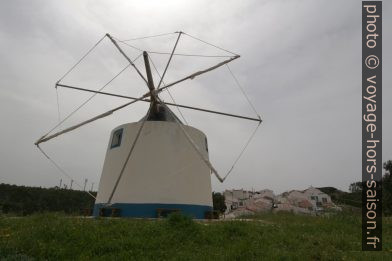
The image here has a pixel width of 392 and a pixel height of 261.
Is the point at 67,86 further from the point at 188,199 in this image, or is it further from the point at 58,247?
the point at 58,247

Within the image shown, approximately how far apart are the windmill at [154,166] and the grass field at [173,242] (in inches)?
170

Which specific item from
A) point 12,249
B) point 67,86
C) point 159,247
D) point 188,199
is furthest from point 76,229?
point 67,86

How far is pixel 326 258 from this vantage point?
732cm

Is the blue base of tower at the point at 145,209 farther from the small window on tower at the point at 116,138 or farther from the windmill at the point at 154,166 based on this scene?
the small window on tower at the point at 116,138

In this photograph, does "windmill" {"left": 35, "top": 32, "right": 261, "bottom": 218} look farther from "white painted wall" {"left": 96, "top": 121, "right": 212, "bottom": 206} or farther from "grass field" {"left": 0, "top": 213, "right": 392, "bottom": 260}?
"grass field" {"left": 0, "top": 213, "right": 392, "bottom": 260}

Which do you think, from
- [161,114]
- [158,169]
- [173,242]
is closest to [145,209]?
[158,169]

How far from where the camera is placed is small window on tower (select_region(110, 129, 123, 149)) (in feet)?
52.7

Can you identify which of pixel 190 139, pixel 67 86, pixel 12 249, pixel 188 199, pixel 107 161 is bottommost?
pixel 12 249

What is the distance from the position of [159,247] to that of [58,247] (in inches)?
83.4

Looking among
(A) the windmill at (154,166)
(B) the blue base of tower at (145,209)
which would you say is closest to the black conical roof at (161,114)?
(A) the windmill at (154,166)

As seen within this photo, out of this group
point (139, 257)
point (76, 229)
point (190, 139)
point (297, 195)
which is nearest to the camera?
point (139, 257)

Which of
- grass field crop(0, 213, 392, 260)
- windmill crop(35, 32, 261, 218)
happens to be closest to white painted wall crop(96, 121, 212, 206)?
windmill crop(35, 32, 261, 218)

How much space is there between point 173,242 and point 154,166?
21.7ft

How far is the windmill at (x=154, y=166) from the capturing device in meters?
14.5
